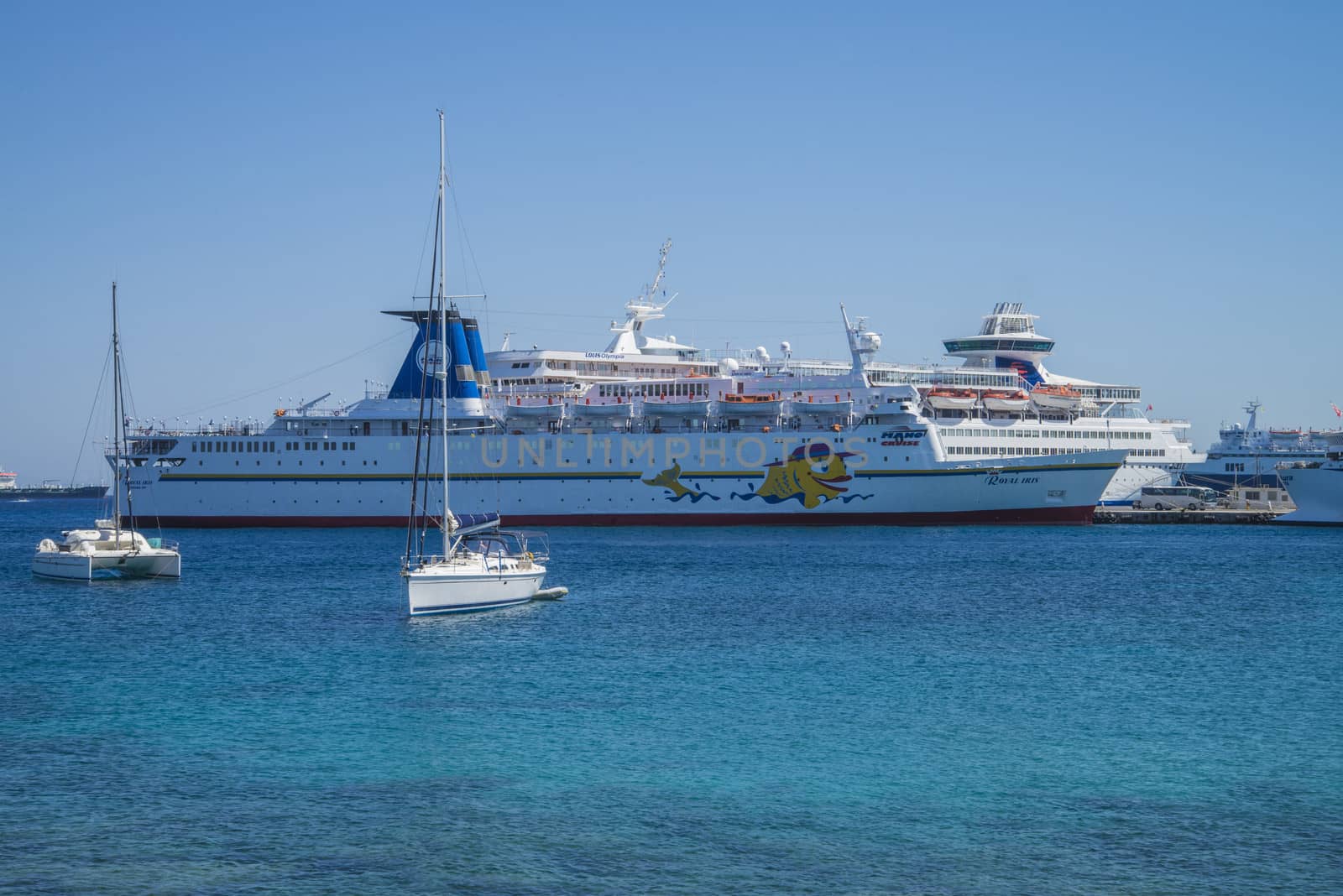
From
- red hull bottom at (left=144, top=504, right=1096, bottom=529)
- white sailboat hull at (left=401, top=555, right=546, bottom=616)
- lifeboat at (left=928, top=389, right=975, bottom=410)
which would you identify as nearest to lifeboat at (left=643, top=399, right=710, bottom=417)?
red hull bottom at (left=144, top=504, right=1096, bottom=529)

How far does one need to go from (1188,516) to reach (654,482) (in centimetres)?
2622

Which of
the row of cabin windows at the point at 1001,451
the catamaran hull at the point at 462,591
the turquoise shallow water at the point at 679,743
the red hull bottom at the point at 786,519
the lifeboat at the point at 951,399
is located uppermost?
the lifeboat at the point at 951,399

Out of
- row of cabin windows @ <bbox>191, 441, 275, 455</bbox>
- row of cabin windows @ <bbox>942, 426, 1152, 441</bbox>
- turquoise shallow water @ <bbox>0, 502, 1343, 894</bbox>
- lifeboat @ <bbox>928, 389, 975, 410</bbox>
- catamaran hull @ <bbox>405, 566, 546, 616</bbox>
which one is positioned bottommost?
turquoise shallow water @ <bbox>0, 502, 1343, 894</bbox>

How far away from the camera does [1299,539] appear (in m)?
52.5

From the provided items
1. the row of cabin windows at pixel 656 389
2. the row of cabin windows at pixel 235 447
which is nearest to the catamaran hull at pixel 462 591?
the row of cabin windows at pixel 656 389

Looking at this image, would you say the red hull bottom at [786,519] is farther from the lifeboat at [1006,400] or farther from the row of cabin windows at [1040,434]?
the lifeboat at [1006,400]

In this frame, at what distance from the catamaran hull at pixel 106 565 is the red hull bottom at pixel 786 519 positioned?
18224 millimetres

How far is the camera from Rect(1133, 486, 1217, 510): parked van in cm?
6738

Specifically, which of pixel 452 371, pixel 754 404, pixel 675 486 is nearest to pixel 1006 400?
pixel 754 404

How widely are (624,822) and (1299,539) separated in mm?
46029

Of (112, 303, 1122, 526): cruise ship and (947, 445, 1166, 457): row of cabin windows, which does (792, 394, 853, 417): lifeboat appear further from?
(947, 445, 1166, 457): row of cabin windows

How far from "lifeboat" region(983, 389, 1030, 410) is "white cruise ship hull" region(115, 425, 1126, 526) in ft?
10.8

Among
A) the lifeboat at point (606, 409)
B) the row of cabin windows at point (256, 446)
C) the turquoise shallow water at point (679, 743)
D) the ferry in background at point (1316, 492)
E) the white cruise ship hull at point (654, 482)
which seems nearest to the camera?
the turquoise shallow water at point (679, 743)

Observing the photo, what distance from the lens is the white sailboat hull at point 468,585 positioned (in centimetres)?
2708
